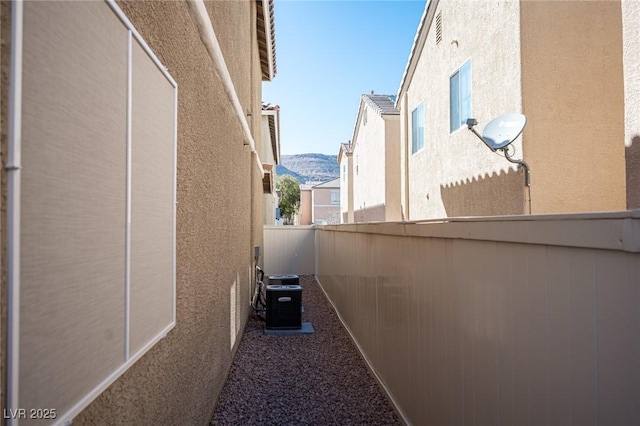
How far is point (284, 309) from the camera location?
7.57 m

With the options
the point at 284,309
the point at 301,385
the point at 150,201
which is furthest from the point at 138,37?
the point at 284,309

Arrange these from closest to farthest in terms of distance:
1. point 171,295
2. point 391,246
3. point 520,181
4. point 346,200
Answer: point 171,295 → point 391,246 → point 520,181 → point 346,200

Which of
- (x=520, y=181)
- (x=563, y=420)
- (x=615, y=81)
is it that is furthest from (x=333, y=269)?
(x=563, y=420)

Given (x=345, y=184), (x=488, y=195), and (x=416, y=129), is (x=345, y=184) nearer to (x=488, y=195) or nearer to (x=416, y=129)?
(x=416, y=129)

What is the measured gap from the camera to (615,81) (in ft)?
19.5

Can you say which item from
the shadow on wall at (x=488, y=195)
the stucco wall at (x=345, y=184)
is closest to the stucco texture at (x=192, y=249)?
the shadow on wall at (x=488, y=195)

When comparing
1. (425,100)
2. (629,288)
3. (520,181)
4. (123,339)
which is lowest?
(123,339)

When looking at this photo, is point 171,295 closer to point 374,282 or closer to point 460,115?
point 374,282

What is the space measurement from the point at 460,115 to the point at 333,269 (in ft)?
13.3

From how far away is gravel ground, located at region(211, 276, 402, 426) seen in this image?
13.6ft

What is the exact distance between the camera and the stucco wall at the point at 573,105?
588 centimetres

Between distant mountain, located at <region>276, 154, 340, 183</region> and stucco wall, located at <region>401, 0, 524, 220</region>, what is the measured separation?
166 meters

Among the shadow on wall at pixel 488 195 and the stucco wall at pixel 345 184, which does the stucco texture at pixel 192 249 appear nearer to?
the shadow on wall at pixel 488 195

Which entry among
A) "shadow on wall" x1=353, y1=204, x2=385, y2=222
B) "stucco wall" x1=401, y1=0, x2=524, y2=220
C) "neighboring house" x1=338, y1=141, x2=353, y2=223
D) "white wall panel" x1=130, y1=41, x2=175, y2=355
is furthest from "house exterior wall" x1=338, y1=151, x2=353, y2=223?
"white wall panel" x1=130, y1=41, x2=175, y2=355
